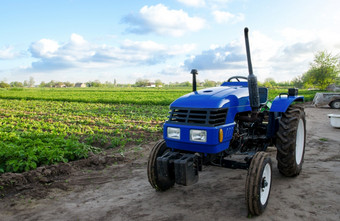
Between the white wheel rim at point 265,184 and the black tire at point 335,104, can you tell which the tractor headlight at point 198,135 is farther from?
the black tire at point 335,104

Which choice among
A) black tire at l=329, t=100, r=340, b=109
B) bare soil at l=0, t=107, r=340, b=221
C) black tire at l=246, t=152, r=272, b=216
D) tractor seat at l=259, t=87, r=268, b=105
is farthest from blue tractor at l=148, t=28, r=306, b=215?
black tire at l=329, t=100, r=340, b=109

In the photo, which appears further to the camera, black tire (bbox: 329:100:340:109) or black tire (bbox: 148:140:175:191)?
black tire (bbox: 329:100:340:109)

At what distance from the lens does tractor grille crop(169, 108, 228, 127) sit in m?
3.45

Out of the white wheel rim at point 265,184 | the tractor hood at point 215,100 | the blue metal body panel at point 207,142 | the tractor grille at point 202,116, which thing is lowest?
the white wheel rim at point 265,184

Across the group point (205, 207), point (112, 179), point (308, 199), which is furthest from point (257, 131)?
point (112, 179)

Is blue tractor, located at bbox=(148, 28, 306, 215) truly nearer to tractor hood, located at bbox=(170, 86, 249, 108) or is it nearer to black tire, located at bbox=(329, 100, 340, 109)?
tractor hood, located at bbox=(170, 86, 249, 108)

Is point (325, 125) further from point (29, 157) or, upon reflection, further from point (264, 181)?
point (29, 157)

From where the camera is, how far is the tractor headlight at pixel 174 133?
3602 millimetres

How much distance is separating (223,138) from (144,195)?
1539 mm

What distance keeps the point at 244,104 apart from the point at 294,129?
876mm

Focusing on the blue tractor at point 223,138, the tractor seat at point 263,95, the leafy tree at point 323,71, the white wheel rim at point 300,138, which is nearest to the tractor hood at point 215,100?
the blue tractor at point 223,138

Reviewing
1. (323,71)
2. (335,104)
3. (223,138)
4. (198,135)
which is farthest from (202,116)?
(323,71)

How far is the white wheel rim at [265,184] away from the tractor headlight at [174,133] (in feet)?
3.98

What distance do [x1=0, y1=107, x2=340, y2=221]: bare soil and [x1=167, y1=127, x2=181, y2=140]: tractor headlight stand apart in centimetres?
96
